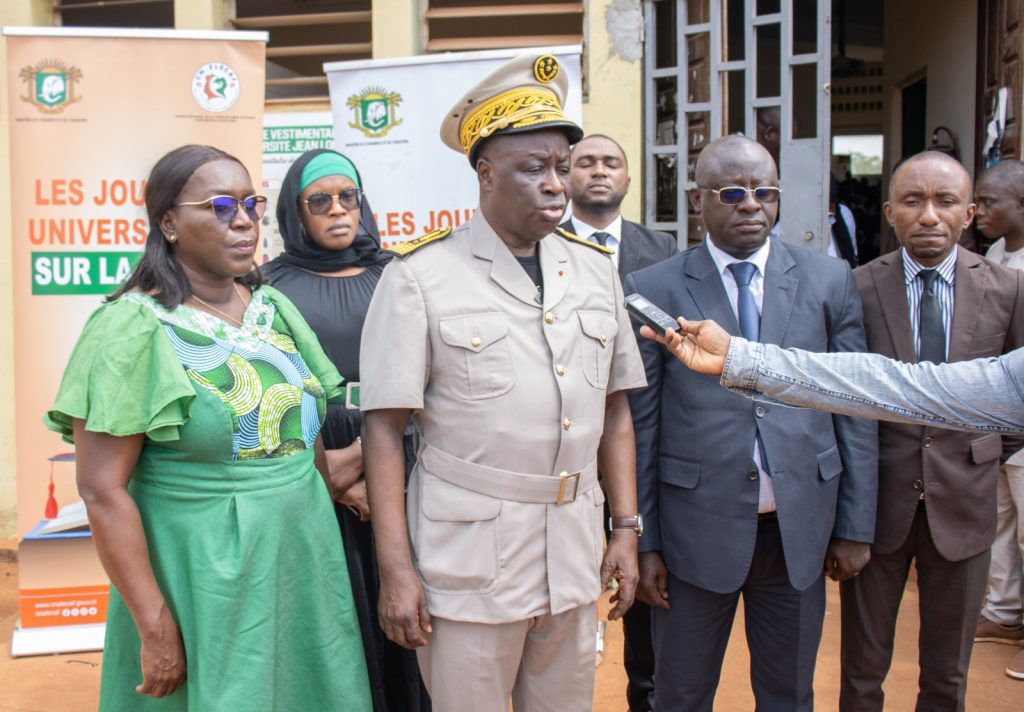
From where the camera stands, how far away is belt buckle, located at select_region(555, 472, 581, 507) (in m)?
2.29

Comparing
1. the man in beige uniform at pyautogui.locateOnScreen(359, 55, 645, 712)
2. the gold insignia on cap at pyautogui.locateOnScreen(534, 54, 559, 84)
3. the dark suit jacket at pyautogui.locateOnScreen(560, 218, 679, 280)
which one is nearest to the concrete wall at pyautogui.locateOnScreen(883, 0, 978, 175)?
the dark suit jacket at pyautogui.locateOnScreen(560, 218, 679, 280)

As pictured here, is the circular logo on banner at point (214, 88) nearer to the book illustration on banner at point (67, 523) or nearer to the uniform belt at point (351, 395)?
the book illustration on banner at point (67, 523)

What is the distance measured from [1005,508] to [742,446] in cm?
258

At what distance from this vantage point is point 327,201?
3.23 metres

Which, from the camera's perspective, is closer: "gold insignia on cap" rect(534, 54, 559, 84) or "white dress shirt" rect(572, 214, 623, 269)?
"gold insignia on cap" rect(534, 54, 559, 84)

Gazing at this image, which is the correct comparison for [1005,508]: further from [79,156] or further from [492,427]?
[79,156]

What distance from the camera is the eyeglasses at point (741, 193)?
276cm

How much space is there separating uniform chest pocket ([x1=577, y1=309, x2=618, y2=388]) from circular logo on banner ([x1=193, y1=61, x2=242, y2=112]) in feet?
8.70

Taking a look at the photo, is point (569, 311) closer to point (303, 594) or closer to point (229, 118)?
point (303, 594)

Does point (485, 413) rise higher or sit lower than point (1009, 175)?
lower

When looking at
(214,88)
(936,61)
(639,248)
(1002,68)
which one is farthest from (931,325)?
(936,61)

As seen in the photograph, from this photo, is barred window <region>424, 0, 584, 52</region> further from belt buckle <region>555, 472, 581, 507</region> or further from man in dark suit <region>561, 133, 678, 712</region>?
belt buckle <region>555, 472, 581, 507</region>

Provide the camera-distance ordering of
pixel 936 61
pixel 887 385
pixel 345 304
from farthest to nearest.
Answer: pixel 936 61 < pixel 345 304 < pixel 887 385

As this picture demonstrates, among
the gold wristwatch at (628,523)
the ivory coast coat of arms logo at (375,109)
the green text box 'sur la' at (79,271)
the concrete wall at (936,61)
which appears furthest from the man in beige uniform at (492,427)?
the concrete wall at (936,61)
